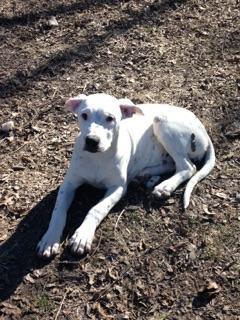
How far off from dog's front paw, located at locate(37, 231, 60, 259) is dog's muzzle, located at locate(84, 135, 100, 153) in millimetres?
743

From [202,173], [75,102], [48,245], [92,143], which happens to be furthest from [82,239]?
[202,173]

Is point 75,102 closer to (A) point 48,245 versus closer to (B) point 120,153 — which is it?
(B) point 120,153

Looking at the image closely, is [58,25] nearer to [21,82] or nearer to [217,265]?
[21,82]

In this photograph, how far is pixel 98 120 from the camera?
484cm

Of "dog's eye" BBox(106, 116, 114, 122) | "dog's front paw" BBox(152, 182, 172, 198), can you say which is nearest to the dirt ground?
"dog's front paw" BBox(152, 182, 172, 198)

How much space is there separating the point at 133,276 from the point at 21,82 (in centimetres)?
312

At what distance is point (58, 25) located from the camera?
7.98 meters

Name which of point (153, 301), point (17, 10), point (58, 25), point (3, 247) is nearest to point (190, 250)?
point (153, 301)

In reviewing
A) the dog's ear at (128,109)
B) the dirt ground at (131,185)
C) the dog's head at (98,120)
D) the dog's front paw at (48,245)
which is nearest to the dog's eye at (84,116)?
the dog's head at (98,120)

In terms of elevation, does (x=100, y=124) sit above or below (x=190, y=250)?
above

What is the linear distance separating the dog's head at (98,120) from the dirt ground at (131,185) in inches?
29.0

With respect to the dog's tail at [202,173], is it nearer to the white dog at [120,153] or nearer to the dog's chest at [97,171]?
the white dog at [120,153]

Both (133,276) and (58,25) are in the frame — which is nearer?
(133,276)

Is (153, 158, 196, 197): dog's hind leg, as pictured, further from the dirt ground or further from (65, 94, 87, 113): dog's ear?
(65, 94, 87, 113): dog's ear
